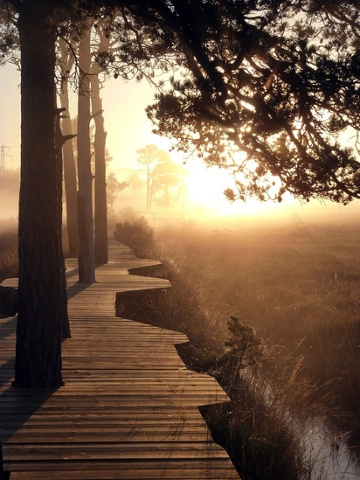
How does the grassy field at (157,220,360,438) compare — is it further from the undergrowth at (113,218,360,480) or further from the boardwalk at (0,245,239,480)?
the boardwalk at (0,245,239,480)

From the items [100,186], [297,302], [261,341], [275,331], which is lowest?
[275,331]

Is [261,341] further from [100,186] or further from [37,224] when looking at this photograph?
[100,186]

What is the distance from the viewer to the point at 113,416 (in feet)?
17.9

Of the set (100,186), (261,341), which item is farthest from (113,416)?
(100,186)

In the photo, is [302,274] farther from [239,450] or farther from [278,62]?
[239,450]

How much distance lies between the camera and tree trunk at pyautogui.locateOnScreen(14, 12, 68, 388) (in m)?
6.14

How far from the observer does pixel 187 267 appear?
20766mm

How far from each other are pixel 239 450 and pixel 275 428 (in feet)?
2.33

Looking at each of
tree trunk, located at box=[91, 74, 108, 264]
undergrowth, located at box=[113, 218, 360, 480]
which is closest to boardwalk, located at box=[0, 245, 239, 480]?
undergrowth, located at box=[113, 218, 360, 480]

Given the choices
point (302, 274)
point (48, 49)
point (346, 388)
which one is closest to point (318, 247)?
point (302, 274)

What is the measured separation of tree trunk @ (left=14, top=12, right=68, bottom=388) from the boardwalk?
0.32 m

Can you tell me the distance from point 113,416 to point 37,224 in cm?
189

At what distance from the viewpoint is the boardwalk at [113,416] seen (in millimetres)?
4480

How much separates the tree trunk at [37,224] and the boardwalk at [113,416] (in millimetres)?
319
